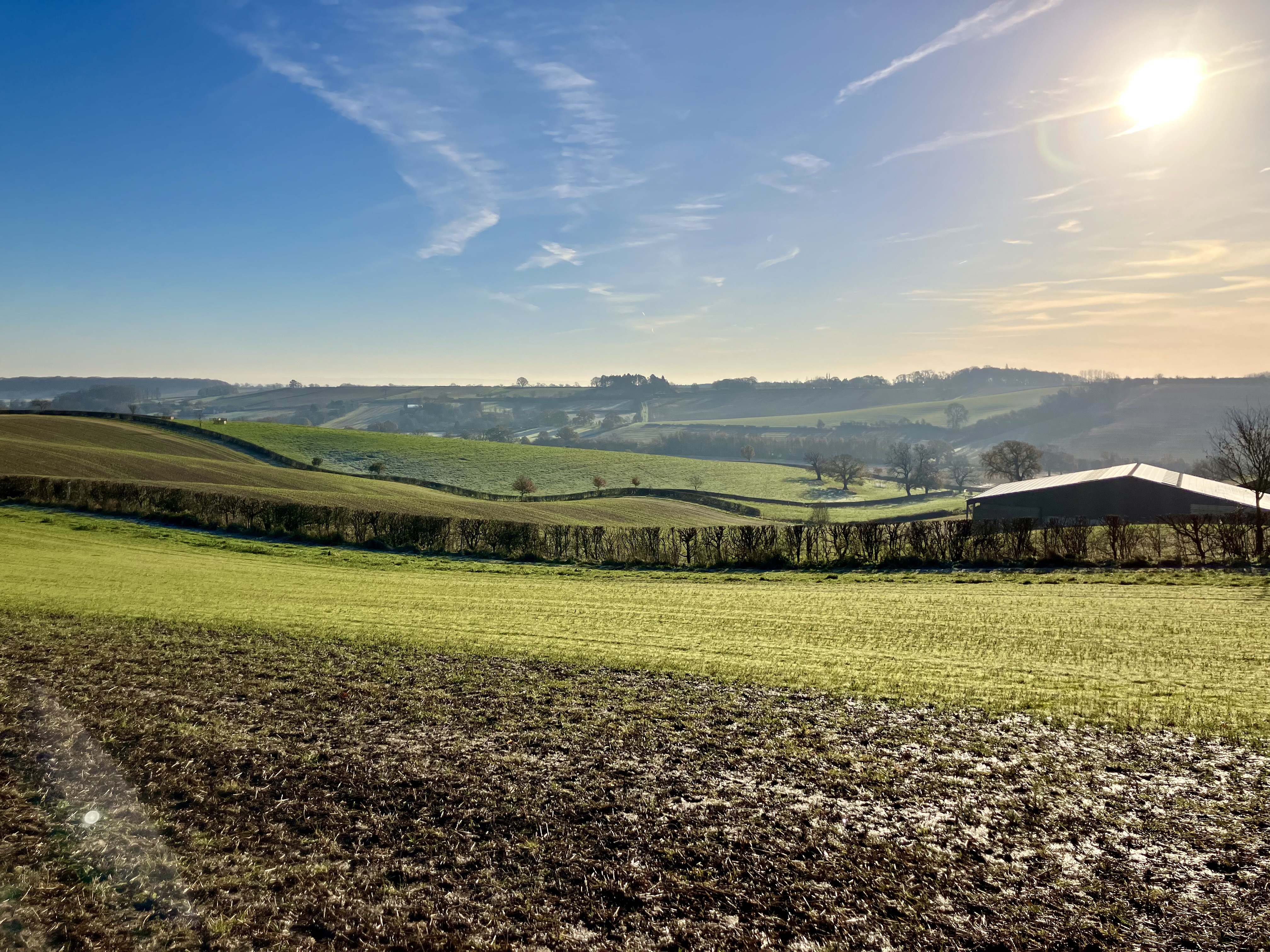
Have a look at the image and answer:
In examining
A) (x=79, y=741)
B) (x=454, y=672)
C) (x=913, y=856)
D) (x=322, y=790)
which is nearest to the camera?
(x=913, y=856)

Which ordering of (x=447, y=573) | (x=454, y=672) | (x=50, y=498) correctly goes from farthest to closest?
(x=50, y=498) < (x=447, y=573) < (x=454, y=672)

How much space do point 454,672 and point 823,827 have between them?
7051 mm

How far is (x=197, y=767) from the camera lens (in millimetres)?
7516

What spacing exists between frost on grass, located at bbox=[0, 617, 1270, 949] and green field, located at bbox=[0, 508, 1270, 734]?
79.6 inches

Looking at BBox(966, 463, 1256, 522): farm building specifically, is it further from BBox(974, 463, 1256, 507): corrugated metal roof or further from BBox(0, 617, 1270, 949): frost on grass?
BBox(0, 617, 1270, 949): frost on grass

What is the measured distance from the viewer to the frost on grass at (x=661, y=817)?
5223mm

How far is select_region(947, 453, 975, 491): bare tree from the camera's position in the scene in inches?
4941

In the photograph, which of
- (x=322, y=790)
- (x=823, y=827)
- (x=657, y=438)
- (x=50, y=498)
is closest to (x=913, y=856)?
(x=823, y=827)

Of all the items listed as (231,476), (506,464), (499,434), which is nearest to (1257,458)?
(231,476)

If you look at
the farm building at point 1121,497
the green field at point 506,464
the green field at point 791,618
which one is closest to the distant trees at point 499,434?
the green field at point 506,464

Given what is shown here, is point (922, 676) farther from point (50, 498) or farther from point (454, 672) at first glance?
point (50, 498)

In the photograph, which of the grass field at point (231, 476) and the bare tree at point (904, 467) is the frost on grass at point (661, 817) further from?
the bare tree at point (904, 467)

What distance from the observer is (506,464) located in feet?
294

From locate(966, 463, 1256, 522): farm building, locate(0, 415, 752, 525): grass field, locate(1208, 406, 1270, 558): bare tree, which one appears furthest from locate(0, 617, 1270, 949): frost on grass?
locate(966, 463, 1256, 522): farm building
